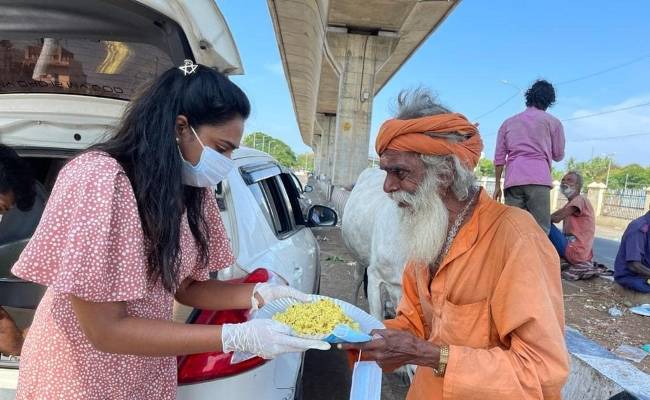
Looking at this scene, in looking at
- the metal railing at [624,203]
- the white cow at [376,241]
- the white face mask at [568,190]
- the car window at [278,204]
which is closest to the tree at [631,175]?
the metal railing at [624,203]

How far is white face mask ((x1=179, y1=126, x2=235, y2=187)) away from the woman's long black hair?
9 centimetres

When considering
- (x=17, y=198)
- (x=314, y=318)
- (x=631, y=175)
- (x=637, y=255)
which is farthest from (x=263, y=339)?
(x=631, y=175)

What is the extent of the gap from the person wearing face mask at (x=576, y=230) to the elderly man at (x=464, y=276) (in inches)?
233

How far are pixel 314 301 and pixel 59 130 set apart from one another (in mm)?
1554

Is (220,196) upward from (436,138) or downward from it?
downward

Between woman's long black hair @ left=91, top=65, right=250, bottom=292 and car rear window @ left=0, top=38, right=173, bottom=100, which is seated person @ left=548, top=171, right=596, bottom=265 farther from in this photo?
woman's long black hair @ left=91, top=65, right=250, bottom=292

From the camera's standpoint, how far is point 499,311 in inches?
55.6

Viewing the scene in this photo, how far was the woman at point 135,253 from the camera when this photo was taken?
113 cm

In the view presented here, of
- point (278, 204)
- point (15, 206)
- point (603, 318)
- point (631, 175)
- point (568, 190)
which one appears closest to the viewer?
point (15, 206)

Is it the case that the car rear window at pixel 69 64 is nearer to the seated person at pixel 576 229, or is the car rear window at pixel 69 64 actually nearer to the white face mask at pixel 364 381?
the white face mask at pixel 364 381

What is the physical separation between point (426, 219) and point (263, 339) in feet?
2.26

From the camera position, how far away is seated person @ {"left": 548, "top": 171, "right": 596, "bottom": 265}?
6.69 metres

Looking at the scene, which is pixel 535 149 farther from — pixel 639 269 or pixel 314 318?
pixel 314 318

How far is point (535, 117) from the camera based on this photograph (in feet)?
18.1
